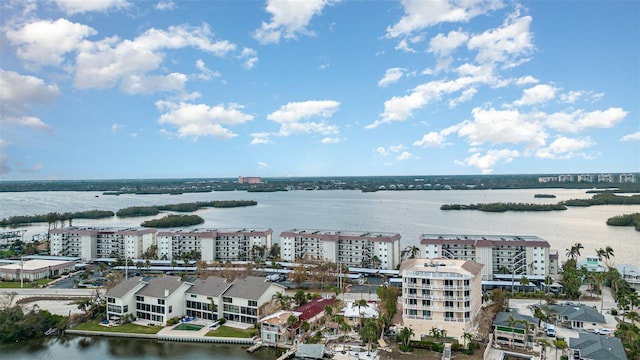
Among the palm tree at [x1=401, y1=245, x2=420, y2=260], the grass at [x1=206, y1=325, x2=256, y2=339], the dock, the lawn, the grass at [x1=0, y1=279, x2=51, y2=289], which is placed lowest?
the dock

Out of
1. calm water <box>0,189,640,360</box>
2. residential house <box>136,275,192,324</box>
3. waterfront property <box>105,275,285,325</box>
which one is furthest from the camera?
residential house <box>136,275,192,324</box>

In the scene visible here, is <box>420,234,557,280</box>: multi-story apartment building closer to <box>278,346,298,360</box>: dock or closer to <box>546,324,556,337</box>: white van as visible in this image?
Result: <box>546,324,556,337</box>: white van

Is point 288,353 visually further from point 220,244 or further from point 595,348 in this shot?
point 220,244

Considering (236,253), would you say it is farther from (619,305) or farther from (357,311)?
(619,305)

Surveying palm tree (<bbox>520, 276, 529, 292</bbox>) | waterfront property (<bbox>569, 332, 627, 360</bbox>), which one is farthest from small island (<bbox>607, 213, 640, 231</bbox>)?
waterfront property (<bbox>569, 332, 627, 360</bbox>)

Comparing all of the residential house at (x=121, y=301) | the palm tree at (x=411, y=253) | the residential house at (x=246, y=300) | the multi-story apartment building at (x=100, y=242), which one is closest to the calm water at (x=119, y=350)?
the residential house at (x=121, y=301)

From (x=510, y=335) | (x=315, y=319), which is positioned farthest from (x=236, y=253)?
(x=510, y=335)

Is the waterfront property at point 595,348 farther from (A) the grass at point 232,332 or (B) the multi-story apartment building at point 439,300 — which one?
(A) the grass at point 232,332
